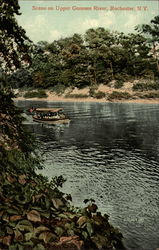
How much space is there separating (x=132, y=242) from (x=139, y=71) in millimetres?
94375

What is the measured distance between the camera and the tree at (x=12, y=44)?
12.9m

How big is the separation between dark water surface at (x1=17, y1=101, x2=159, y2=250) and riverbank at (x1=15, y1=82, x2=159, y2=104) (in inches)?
1395

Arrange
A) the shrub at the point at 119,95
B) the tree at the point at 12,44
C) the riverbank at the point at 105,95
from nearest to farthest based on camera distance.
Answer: the tree at the point at 12,44 < the riverbank at the point at 105,95 < the shrub at the point at 119,95


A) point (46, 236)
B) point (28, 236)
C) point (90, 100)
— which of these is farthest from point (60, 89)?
point (28, 236)

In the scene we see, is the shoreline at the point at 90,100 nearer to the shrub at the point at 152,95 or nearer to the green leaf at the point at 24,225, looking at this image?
the shrub at the point at 152,95

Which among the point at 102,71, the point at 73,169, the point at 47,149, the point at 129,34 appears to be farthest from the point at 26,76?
the point at 73,169

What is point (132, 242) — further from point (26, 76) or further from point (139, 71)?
point (26, 76)

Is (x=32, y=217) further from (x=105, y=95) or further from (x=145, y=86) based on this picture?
(x=105, y=95)

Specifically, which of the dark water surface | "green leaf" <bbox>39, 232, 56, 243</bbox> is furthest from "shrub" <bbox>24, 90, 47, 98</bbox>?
"green leaf" <bbox>39, 232, 56, 243</bbox>

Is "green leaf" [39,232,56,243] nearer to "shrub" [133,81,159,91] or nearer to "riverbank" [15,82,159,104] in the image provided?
"riverbank" [15,82,159,104]

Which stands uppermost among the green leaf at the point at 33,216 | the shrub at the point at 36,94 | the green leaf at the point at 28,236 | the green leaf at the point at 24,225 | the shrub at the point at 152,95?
the shrub at the point at 36,94

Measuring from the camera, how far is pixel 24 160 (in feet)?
44.9

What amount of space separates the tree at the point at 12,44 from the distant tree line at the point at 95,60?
88.2 metres

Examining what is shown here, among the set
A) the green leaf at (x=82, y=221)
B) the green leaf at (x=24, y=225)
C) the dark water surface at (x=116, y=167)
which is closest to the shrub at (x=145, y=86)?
the dark water surface at (x=116, y=167)
